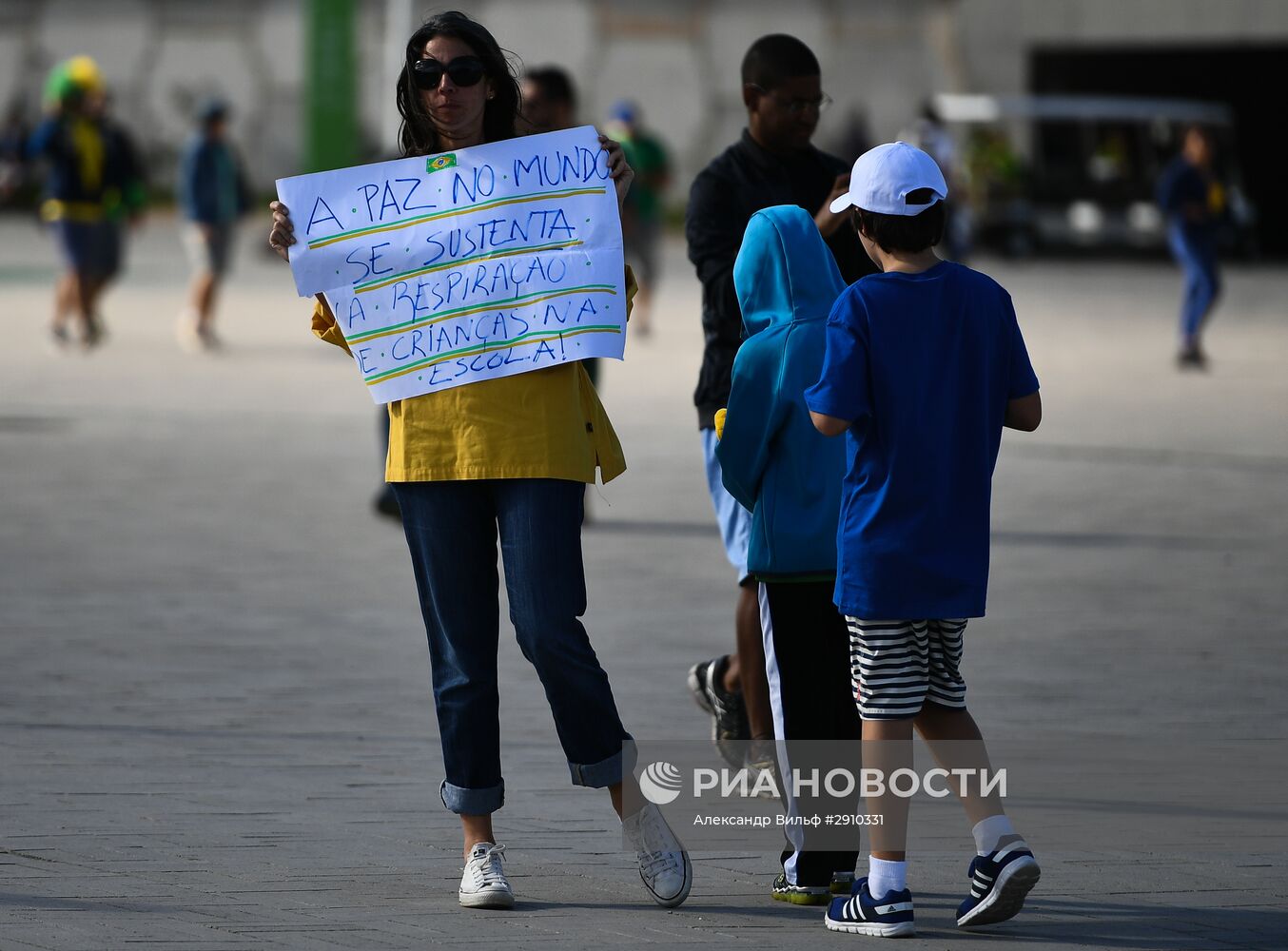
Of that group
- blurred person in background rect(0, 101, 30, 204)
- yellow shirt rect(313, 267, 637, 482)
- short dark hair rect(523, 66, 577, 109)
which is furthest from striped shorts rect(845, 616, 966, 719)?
blurred person in background rect(0, 101, 30, 204)

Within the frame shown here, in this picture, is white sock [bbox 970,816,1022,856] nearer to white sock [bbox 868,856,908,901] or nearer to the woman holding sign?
white sock [bbox 868,856,908,901]

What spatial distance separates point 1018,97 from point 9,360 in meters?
23.8

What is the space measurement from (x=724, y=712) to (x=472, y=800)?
134 cm

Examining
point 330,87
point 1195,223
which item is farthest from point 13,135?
point 1195,223

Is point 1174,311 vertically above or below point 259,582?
below

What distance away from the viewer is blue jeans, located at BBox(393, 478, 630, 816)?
4465 mm

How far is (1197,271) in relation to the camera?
55.4 ft

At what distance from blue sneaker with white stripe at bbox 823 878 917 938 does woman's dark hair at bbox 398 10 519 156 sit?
5.83 ft

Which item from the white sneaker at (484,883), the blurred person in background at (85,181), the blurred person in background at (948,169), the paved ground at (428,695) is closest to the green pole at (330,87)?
the blurred person in background at (948,169)

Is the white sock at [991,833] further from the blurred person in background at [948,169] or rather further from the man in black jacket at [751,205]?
the blurred person in background at [948,169]

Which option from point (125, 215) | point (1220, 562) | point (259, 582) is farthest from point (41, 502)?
point (125, 215)

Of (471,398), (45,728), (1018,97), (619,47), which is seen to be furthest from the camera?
(619,47)

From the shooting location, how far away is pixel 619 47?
4047 cm

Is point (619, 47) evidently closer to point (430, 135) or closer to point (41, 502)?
point (41, 502)
